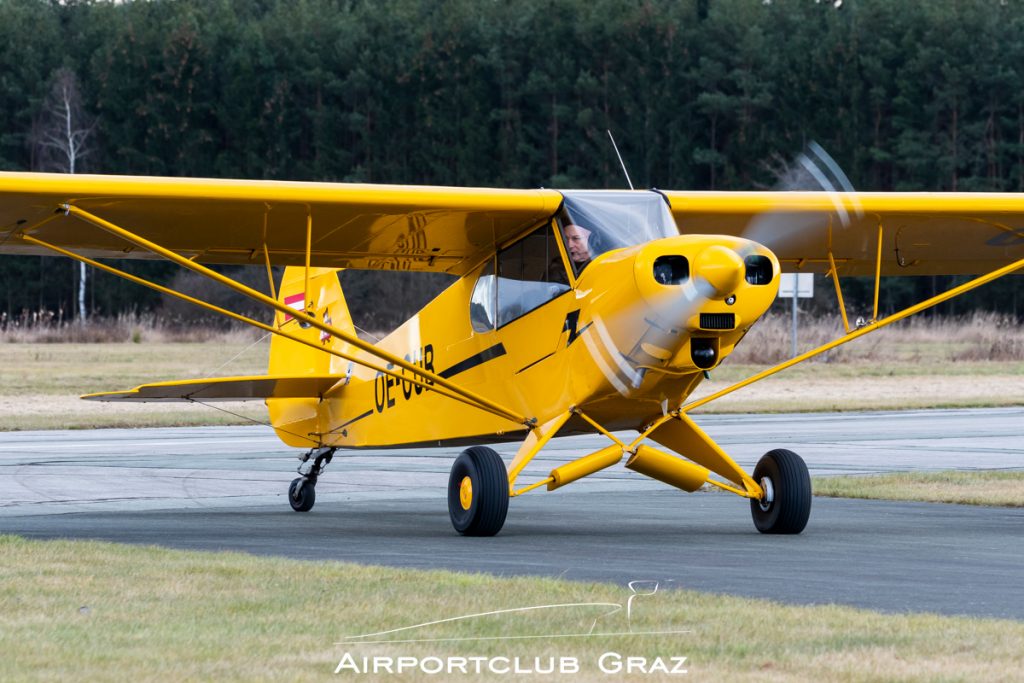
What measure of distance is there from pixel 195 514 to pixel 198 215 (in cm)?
266

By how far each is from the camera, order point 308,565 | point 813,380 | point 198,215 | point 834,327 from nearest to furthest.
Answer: point 308,565, point 198,215, point 813,380, point 834,327

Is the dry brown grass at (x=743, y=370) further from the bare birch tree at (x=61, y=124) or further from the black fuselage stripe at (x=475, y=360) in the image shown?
the bare birch tree at (x=61, y=124)

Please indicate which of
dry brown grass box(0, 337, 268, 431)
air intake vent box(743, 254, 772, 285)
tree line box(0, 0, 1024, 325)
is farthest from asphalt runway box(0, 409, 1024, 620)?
tree line box(0, 0, 1024, 325)

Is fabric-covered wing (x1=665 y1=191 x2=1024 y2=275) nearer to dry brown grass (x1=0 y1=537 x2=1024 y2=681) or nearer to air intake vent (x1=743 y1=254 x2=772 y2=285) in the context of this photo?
air intake vent (x1=743 y1=254 x2=772 y2=285)

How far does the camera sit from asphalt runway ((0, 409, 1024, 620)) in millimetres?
8695

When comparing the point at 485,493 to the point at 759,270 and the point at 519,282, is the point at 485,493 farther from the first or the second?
the point at 759,270

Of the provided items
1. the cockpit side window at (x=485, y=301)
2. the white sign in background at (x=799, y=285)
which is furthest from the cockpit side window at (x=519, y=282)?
the white sign in background at (x=799, y=285)

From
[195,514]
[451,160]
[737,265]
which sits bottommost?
[195,514]

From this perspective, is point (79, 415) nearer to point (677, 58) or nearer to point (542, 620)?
point (542, 620)

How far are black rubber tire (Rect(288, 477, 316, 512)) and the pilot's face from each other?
392cm

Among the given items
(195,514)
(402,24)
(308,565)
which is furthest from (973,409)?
(402,24)

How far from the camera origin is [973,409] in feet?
92.4

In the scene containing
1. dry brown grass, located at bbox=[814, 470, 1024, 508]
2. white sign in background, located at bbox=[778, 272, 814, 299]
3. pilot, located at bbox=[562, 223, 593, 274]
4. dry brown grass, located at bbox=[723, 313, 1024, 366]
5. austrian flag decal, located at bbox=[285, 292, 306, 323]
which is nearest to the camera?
pilot, located at bbox=[562, 223, 593, 274]

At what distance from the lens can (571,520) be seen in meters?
12.5
